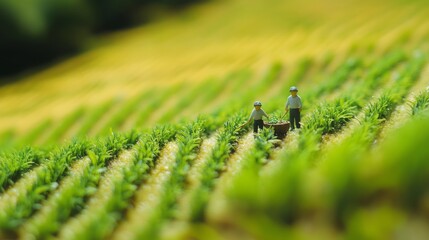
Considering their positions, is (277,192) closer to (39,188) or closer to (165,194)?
(165,194)

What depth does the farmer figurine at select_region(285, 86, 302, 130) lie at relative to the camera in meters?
6.98

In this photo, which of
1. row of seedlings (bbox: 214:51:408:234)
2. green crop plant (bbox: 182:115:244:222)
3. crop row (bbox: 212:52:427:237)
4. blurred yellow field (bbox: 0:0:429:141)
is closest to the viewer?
crop row (bbox: 212:52:427:237)

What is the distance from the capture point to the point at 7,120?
16.5m

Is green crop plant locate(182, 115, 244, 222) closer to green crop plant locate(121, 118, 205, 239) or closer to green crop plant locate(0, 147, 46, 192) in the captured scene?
green crop plant locate(121, 118, 205, 239)

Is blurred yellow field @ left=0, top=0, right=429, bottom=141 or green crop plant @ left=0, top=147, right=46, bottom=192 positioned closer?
green crop plant @ left=0, top=147, right=46, bottom=192

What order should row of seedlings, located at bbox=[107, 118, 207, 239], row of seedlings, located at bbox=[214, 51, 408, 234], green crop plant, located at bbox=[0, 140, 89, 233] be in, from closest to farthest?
1. row of seedlings, located at bbox=[214, 51, 408, 234]
2. row of seedlings, located at bbox=[107, 118, 207, 239]
3. green crop plant, located at bbox=[0, 140, 89, 233]

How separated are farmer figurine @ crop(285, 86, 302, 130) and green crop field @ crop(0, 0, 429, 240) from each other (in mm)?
169

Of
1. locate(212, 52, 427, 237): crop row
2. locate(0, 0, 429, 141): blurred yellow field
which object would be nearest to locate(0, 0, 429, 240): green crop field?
locate(212, 52, 427, 237): crop row

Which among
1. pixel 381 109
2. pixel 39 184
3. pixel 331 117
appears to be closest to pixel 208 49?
pixel 331 117

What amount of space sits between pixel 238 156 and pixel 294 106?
1216mm

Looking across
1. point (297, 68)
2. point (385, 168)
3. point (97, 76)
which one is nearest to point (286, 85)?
point (297, 68)

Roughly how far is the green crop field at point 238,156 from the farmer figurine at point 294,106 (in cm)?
17

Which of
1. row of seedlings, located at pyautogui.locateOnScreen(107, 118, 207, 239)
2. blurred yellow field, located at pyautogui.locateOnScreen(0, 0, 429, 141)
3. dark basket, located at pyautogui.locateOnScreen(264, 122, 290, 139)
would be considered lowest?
row of seedlings, located at pyautogui.locateOnScreen(107, 118, 207, 239)

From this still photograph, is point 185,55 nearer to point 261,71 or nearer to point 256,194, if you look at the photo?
point 261,71
